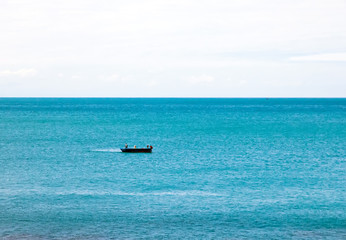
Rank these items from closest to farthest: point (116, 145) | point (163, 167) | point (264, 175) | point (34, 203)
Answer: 1. point (34, 203)
2. point (264, 175)
3. point (163, 167)
4. point (116, 145)

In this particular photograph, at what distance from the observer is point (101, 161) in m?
73.1

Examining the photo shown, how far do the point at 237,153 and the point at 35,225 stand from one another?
167ft

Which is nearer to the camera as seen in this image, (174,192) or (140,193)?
(140,193)

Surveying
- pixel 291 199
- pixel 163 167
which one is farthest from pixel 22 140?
pixel 291 199

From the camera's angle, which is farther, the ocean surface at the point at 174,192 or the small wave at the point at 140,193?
the small wave at the point at 140,193

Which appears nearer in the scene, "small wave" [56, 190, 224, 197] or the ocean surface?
the ocean surface

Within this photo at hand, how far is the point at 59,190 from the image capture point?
169 ft

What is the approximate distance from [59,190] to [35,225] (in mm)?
13015

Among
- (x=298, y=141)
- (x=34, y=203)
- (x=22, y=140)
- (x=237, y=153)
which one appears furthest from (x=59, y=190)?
(x=298, y=141)

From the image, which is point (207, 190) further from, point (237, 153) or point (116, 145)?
point (116, 145)

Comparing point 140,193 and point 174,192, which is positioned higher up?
point 174,192

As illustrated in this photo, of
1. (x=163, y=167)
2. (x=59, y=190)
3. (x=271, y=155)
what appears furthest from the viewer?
(x=271, y=155)

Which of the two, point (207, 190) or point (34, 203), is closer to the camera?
point (34, 203)

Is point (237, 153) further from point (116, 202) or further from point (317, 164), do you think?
point (116, 202)
